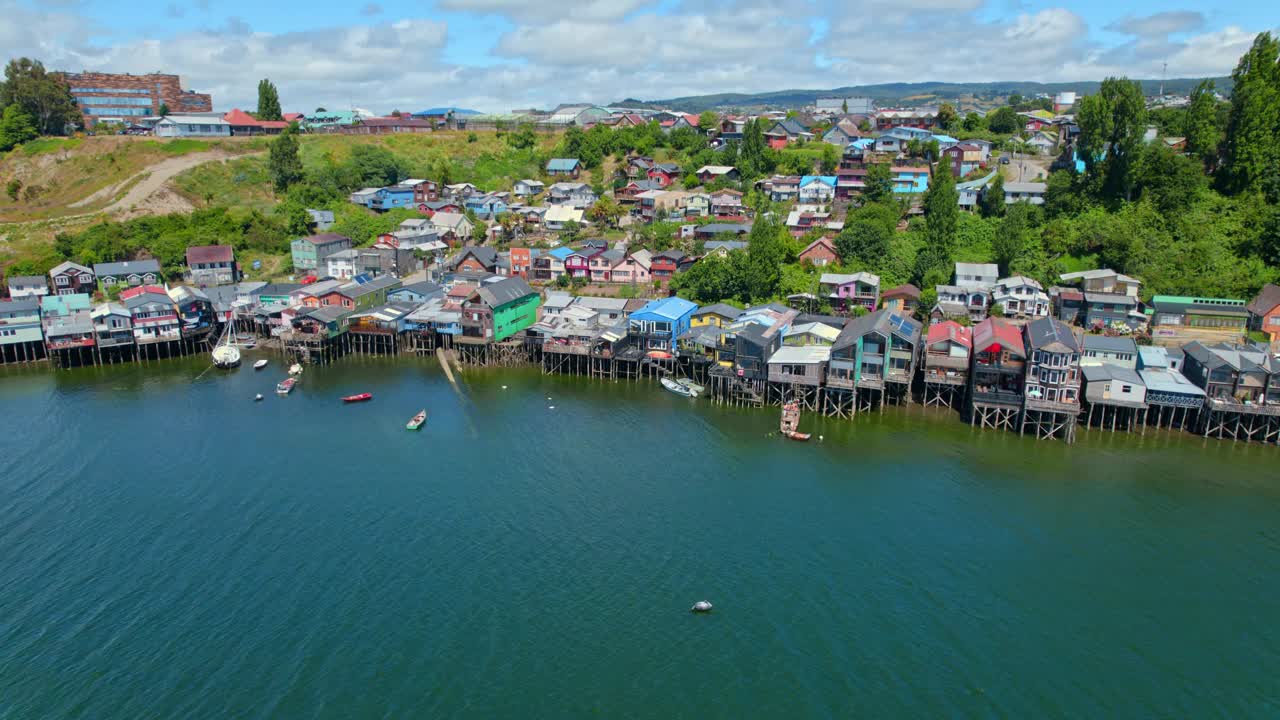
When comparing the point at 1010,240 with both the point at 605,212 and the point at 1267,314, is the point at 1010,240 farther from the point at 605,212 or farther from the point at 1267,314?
the point at 605,212

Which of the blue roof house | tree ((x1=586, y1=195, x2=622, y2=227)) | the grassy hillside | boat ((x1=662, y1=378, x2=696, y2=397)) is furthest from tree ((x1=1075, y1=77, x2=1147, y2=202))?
the grassy hillside

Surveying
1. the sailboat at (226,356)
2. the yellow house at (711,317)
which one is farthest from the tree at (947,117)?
the sailboat at (226,356)

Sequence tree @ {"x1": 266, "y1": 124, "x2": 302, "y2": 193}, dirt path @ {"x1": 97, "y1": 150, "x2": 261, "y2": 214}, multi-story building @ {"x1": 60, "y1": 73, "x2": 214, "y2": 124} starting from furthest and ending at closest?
multi-story building @ {"x1": 60, "y1": 73, "x2": 214, "y2": 124}
tree @ {"x1": 266, "y1": 124, "x2": 302, "y2": 193}
dirt path @ {"x1": 97, "y1": 150, "x2": 261, "y2": 214}

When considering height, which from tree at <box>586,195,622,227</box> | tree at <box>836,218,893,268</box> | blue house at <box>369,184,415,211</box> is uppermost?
blue house at <box>369,184,415,211</box>

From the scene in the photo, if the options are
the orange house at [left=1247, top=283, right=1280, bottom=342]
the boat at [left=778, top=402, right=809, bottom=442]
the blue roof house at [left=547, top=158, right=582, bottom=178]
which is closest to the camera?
the boat at [left=778, top=402, right=809, bottom=442]

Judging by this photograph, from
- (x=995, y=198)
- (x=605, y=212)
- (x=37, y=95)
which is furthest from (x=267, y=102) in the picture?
(x=995, y=198)

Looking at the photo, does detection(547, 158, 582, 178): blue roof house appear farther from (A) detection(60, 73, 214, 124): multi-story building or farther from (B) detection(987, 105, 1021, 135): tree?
(A) detection(60, 73, 214, 124): multi-story building
